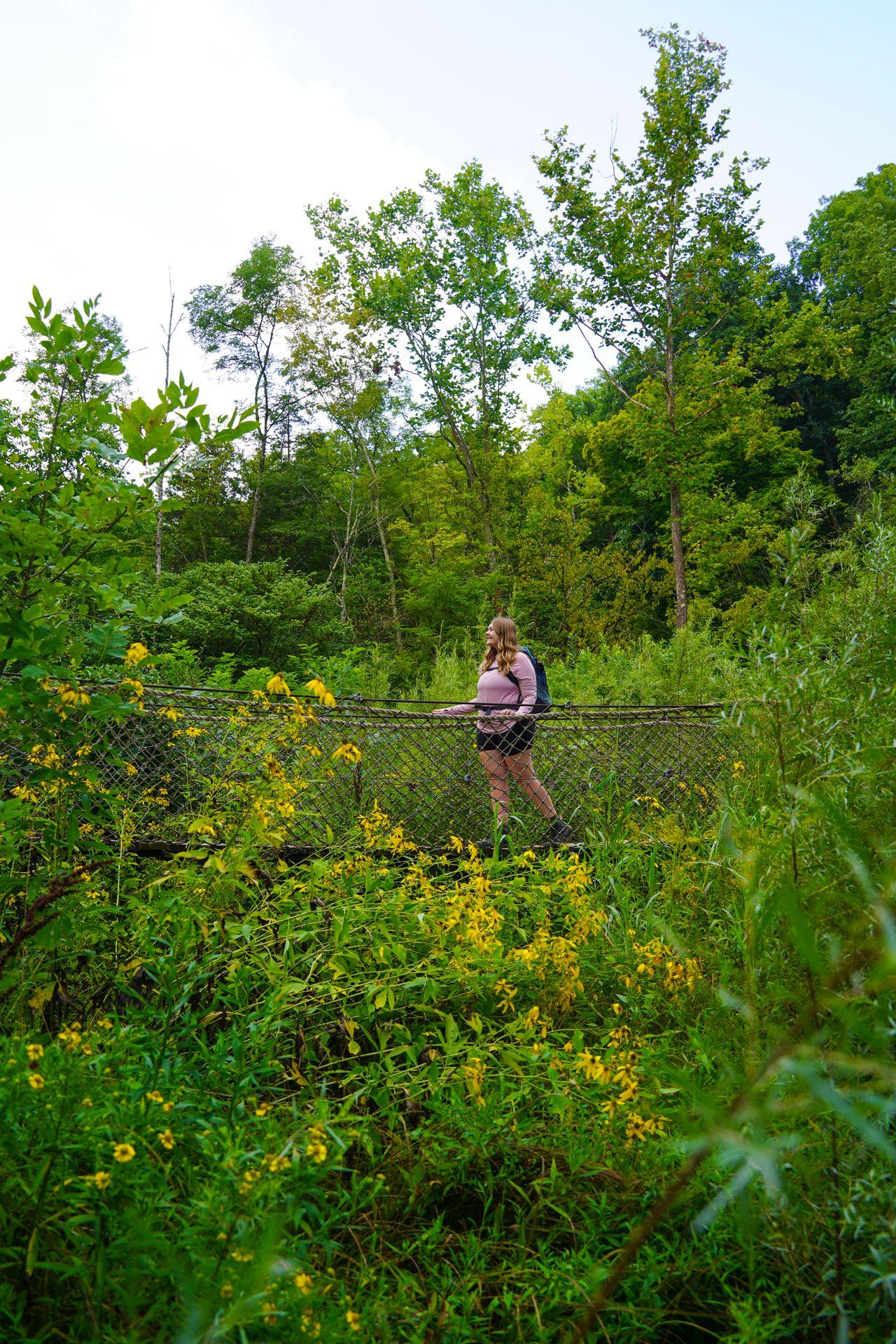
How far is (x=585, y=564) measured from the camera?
495 inches

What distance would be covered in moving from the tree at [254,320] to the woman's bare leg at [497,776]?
1487 centimetres

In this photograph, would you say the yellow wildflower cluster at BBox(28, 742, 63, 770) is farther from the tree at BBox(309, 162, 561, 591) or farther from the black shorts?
the tree at BBox(309, 162, 561, 591)

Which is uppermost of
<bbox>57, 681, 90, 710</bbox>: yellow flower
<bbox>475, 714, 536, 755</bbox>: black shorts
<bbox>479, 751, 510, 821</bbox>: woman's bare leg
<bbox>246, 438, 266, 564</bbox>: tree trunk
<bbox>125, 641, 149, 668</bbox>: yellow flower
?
<bbox>246, 438, 266, 564</bbox>: tree trunk

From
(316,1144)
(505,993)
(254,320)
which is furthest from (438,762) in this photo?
(254,320)

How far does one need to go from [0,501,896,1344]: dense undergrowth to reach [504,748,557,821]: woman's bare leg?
1.36 meters

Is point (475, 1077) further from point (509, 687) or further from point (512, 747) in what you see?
point (509, 687)

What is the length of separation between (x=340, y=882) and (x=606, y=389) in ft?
74.8

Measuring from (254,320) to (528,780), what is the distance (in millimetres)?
17883

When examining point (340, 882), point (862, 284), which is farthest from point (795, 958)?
point (862, 284)

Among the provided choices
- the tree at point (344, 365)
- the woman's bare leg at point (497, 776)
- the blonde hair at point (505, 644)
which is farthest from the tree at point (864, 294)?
the woman's bare leg at point (497, 776)

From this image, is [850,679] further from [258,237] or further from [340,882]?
[258,237]

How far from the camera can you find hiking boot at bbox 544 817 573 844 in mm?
3365

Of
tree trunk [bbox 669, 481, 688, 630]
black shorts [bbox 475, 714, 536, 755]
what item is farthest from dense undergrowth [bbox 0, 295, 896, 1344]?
tree trunk [bbox 669, 481, 688, 630]

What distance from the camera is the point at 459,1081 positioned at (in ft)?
4.88
